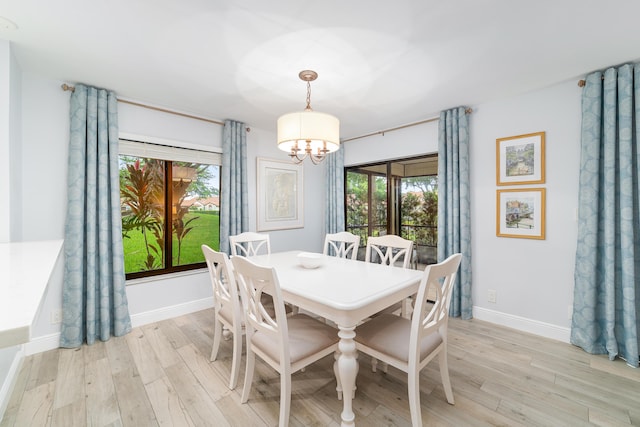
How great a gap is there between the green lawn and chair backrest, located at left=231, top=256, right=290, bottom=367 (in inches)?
77.7

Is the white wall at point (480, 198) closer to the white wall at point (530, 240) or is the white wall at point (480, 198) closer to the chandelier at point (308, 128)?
the white wall at point (530, 240)

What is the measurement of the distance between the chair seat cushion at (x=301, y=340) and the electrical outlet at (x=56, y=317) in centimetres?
203

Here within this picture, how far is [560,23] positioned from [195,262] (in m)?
3.93

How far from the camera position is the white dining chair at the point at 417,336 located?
57.8 inches

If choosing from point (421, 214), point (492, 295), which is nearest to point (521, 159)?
point (421, 214)

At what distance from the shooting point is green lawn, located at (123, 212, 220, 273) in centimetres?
308

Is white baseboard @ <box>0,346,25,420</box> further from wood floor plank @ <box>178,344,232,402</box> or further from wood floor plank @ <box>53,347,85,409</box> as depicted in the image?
wood floor plank @ <box>178,344,232,402</box>

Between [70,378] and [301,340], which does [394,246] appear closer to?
[301,340]

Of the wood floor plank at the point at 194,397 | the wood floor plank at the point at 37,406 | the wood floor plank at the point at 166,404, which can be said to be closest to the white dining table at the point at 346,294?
the wood floor plank at the point at 194,397

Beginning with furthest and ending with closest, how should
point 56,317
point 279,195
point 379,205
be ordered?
1. point 379,205
2. point 279,195
3. point 56,317

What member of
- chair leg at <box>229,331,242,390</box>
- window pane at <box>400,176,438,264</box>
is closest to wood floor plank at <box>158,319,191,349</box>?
chair leg at <box>229,331,242,390</box>

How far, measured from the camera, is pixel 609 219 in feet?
7.26

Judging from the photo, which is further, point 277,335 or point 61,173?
point 61,173

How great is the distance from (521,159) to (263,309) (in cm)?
287
